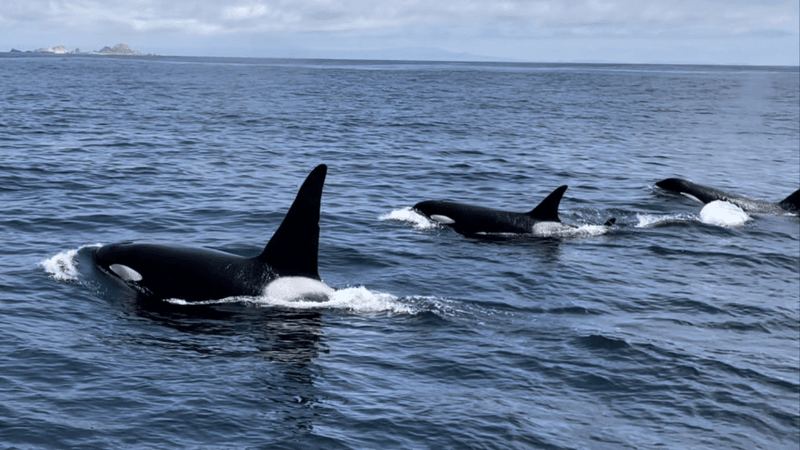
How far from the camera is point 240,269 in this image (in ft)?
45.2

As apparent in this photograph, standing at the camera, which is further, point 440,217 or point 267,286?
point 440,217

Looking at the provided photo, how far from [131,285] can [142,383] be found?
3.92m

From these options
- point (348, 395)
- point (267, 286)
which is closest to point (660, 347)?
point (348, 395)

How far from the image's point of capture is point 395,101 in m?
72.1

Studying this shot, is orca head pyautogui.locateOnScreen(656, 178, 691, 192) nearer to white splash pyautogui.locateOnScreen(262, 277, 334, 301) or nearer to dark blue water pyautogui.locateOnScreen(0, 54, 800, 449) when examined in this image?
dark blue water pyautogui.locateOnScreen(0, 54, 800, 449)

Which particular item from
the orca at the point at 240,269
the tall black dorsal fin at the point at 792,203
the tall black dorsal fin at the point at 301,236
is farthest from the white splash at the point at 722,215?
the tall black dorsal fin at the point at 301,236

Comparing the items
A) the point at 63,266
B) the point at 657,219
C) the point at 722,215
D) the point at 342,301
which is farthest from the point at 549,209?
the point at 63,266

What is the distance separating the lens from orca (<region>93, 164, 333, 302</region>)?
1323 centimetres

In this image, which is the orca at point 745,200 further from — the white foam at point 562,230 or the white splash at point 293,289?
the white splash at point 293,289

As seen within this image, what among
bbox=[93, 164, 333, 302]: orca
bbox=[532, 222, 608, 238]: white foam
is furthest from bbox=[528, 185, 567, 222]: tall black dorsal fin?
bbox=[93, 164, 333, 302]: orca

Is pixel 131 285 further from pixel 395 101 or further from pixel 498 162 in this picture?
pixel 395 101

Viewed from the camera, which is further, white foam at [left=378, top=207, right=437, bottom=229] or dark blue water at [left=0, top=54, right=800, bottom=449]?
white foam at [left=378, top=207, right=437, bottom=229]

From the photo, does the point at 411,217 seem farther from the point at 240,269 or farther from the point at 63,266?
the point at 63,266

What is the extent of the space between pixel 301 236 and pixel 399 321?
1.95 m
